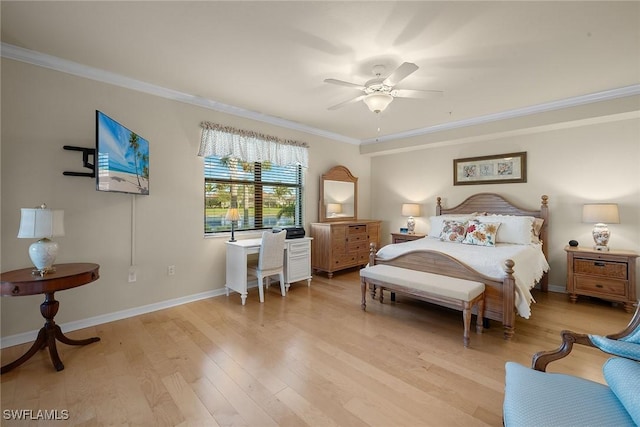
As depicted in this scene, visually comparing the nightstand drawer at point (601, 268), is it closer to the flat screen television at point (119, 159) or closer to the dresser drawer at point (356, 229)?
the dresser drawer at point (356, 229)

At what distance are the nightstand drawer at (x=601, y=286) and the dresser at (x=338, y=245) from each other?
2980mm

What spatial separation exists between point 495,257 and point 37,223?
13.1 feet

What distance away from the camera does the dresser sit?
4.68 m

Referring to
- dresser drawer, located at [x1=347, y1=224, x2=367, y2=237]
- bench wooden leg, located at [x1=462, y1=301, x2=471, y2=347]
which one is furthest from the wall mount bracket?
bench wooden leg, located at [x1=462, y1=301, x2=471, y2=347]

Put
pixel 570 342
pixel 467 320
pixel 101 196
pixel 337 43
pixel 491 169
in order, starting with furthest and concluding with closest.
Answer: pixel 491 169, pixel 101 196, pixel 467 320, pixel 337 43, pixel 570 342

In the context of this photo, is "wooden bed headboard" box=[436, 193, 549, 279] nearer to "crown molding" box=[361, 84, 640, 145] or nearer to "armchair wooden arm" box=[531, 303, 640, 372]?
"crown molding" box=[361, 84, 640, 145]

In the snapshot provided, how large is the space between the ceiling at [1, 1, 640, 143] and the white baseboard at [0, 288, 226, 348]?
2.51m

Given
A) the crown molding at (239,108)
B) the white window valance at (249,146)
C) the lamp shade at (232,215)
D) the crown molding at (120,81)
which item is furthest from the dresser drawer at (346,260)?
the crown molding at (120,81)

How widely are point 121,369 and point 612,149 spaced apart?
5.82 m

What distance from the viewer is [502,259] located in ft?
9.18

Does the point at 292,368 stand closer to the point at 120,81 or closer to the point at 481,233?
the point at 481,233

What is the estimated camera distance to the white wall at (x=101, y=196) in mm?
2479

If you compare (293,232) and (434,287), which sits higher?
(293,232)

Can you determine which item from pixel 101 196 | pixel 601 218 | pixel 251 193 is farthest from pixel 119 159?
pixel 601 218
